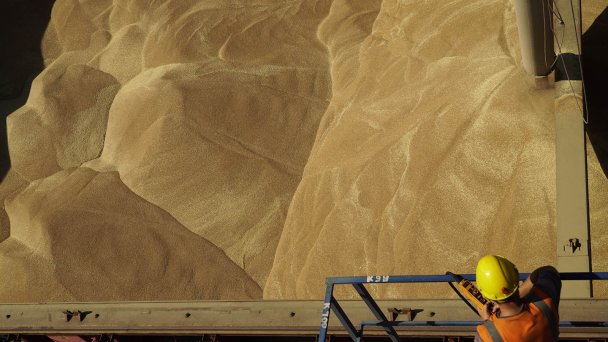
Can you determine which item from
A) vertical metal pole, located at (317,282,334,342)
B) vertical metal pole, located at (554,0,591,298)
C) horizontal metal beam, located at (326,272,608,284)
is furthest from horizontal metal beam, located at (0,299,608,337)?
vertical metal pole, located at (554,0,591,298)

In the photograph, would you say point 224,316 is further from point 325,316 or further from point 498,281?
point 498,281

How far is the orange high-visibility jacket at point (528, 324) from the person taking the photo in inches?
155

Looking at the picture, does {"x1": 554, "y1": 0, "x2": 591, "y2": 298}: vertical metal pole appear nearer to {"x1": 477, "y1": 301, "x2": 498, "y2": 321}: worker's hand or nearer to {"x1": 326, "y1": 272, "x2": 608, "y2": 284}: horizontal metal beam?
{"x1": 326, "y1": 272, "x2": 608, "y2": 284}: horizontal metal beam

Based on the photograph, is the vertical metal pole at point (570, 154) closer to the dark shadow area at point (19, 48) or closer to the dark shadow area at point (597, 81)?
the dark shadow area at point (597, 81)

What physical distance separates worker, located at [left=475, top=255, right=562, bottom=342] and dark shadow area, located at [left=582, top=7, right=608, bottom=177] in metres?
6.32

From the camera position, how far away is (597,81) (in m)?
10.9

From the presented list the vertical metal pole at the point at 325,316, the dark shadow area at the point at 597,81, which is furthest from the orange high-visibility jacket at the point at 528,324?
the dark shadow area at the point at 597,81

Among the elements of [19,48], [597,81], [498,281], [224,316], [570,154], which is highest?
[19,48]

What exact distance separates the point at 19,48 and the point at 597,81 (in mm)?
13987

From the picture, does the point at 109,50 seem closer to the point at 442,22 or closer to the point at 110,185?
the point at 110,185

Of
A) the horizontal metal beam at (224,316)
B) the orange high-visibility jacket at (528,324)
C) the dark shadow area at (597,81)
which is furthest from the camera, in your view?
the dark shadow area at (597,81)

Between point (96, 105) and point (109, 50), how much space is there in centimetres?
198

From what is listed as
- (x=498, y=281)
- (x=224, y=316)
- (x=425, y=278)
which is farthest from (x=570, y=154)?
(x=498, y=281)

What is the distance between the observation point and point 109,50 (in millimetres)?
17812
